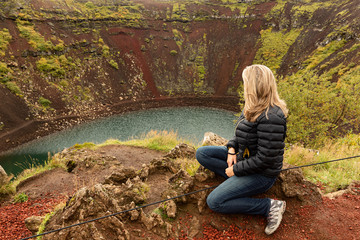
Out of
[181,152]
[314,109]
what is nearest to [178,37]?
[314,109]

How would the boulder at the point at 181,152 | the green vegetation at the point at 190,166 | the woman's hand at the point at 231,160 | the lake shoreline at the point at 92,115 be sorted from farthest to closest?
the lake shoreline at the point at 92,115, the boulder at the point at 181,152, the green vegetation at the point at 190,166, the woman's hand at the point at 231,160

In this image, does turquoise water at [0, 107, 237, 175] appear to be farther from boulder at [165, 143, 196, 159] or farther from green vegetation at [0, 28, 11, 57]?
green vegetation at [0, 28, 11, 57]

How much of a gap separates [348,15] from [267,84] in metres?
53.2

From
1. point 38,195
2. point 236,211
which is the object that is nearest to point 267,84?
point 236,211

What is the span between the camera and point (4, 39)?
31344 millimetres

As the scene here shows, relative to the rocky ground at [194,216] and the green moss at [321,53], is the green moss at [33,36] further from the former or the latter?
the green moss at [321,53]

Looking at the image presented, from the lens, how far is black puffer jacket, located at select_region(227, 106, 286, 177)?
2721 mm

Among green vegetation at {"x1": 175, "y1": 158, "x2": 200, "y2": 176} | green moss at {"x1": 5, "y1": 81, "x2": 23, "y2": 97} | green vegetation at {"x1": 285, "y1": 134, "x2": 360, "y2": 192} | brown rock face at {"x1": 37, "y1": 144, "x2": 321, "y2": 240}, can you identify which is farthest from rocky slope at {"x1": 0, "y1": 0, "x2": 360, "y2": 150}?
green vegetation at {"x1": 285, "y1": 134, "x2": 360, "y2": 192}

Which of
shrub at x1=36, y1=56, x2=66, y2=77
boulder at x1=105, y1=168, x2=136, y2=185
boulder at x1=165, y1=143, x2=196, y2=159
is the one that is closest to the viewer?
boulder at x1=105, y1=168, x2=136, y2=185

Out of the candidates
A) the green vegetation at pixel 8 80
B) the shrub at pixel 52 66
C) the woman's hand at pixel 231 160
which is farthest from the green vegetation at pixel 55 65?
the woman's hand at pixel 231 160

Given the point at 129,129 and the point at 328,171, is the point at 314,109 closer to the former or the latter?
the point at 328,171

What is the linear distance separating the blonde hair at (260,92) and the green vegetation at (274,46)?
157 feet

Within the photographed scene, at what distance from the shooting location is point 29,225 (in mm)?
3805

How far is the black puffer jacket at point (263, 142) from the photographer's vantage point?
272 centimetres
